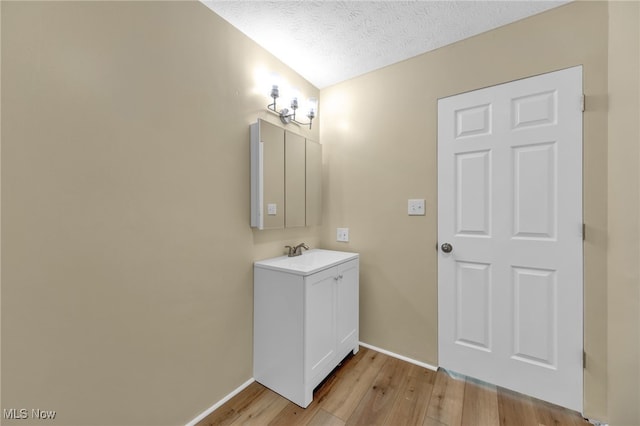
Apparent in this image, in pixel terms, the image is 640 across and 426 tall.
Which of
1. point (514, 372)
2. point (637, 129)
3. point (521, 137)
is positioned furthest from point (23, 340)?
point (521, 137)

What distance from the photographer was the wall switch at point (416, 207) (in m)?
1.86

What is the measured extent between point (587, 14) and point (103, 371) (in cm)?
303

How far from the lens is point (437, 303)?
1797 mm

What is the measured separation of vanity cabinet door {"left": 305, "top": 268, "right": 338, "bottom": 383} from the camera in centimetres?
147

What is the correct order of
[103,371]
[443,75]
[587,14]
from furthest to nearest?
[443,75] → [587,14] → [103,371]

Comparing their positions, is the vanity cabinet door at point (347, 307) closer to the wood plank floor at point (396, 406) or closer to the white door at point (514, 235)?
the wood plank floor at point (396, 406)

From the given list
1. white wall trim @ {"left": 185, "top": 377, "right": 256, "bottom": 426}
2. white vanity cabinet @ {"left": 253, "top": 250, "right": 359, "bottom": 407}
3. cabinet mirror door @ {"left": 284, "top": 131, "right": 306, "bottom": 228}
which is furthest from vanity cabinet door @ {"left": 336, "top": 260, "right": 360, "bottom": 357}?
white wall trim @ {"left": 185, "top": 377, "right": 256, "bottom": 426}

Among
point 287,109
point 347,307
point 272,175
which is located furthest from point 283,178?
point 347,307

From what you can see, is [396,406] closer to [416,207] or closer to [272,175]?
[416,207]

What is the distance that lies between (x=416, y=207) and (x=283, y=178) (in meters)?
1.04

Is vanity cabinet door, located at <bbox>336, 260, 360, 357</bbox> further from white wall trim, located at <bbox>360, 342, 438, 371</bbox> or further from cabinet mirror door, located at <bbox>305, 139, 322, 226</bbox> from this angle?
cabinet mirror door, located at <bbox>305, 139, 322, 226</bbox>

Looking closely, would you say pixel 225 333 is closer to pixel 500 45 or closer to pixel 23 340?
pixel 23 340

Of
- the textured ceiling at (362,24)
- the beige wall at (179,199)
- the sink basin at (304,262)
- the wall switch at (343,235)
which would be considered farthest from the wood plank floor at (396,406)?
the textured ceiling at (362,24)

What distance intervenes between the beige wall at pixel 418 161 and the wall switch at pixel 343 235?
0.05 m
